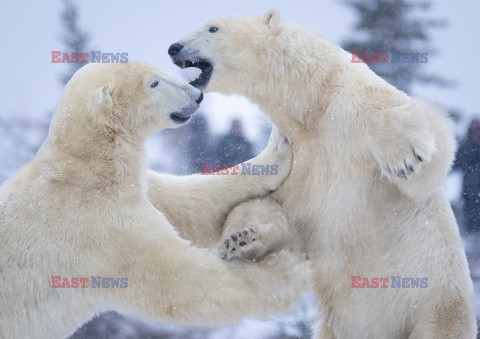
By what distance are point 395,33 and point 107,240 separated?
6240 millimetres

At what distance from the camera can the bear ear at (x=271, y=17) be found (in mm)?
3691

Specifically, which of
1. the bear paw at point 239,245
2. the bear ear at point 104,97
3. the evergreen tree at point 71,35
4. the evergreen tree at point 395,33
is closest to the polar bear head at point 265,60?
the bear ear at point 104,97

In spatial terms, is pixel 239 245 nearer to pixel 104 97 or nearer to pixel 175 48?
pixel 104 97

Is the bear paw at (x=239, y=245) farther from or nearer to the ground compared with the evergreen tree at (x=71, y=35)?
farther from the ground

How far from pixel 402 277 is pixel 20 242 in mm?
2015

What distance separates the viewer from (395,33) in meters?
8.27

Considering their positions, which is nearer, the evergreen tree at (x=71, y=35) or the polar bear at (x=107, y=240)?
the polar bear at (x=107, y=240)

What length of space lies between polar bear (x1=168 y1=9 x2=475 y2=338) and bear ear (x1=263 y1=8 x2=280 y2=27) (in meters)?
0.11

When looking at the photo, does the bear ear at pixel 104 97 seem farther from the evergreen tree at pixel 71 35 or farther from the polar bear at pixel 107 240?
the evergreen tree at pixel 71 35

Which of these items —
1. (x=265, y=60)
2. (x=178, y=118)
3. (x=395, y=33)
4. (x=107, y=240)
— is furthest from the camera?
(x=395, y=33)

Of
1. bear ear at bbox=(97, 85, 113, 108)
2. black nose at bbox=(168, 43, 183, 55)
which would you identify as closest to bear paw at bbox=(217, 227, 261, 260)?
bear ear at bbox=(97, 85, 113, 108)

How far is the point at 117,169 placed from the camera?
3.23 m

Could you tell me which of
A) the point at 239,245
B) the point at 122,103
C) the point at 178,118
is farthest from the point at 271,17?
the point at 239,245

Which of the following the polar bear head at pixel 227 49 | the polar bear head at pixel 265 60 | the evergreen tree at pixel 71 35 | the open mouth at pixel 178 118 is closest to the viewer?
the open mouth at pixel 178 118
